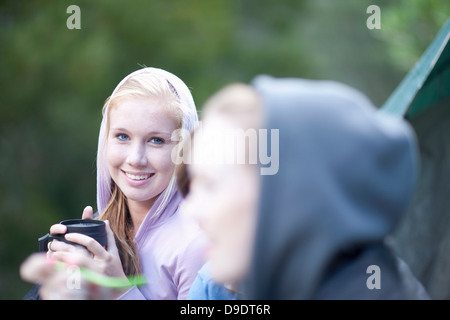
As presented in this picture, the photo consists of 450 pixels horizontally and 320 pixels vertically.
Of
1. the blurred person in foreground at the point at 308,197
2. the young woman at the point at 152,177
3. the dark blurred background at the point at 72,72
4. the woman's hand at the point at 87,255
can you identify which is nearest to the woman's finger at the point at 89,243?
the woman's hand at the point at 87,255

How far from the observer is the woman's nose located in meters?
1.36

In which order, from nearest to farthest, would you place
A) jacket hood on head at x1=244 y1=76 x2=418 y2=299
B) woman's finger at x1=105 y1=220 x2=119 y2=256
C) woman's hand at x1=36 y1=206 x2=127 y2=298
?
jacket hood on head at x1=244 y1=76 x2=418 y2=299
woman's hand at x1=36 y1=206 x2=127 y2=298
woman's finger at x1=105 y1=220 x2=119 y2=256

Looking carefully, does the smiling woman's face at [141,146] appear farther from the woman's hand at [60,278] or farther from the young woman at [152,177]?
the woman's hand at [60,278]

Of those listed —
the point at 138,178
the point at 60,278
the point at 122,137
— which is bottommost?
the point at 60,278

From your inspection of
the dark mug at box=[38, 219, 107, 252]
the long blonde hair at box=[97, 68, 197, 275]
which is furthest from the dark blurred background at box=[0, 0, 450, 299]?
the dark mug at box=[38, 219, 107, 252]

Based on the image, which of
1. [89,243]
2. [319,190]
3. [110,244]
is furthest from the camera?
[110,244]

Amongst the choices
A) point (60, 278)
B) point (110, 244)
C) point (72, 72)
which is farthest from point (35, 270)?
point (72, 72)

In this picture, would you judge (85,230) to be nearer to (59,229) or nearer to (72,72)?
(59,229)

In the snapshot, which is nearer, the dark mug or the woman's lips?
the dark mug

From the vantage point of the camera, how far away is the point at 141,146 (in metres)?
1.38

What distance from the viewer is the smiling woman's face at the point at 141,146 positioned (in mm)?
1369

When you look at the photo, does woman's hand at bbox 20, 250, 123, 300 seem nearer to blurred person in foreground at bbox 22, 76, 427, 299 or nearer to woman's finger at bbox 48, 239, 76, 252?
woman's finger at bbox 48, 239, 76, 252

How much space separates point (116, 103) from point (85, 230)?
36 cm

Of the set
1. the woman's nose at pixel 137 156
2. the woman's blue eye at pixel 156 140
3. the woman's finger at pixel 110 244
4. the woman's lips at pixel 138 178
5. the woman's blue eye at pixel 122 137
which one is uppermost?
the woman's blue eye at pixel 122 137
